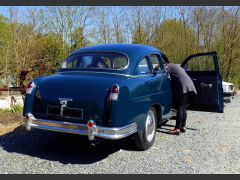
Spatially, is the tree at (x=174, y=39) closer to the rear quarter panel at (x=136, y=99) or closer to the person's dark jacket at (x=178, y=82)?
the person's dark jacket at (x=178, y=82)

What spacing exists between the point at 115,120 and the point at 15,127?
131 inches

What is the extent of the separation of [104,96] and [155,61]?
7.15 ft

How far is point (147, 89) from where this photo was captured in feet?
18.5

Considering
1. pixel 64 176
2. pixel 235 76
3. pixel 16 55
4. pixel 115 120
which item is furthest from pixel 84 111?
pixel 235 76

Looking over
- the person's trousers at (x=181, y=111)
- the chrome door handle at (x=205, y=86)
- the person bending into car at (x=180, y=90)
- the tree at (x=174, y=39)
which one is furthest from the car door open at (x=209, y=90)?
the tree at (x=174, y=39)

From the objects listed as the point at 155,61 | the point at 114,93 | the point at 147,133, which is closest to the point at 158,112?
the point at 147,133

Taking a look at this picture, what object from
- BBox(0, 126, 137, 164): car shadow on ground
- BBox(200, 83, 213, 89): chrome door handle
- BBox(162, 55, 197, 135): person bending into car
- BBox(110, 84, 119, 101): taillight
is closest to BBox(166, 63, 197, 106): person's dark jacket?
BBox(162, 55, 197, 135): person bending into car

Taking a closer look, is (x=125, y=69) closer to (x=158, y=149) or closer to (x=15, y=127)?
(x=158, y=149)

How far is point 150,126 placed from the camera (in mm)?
5934

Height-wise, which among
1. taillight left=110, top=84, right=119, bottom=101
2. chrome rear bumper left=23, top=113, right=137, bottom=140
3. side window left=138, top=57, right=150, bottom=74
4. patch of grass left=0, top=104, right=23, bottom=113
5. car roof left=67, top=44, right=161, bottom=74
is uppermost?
car roof left=67, top=44, right=161, bottom=74

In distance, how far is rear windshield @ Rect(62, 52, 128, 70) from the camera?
5.76 metres

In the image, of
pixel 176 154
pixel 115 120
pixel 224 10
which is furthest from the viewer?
pixel 224 10

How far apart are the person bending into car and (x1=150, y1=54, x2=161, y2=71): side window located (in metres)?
0.32

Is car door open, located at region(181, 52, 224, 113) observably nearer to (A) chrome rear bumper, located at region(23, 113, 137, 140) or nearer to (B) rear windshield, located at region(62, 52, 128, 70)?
(B) rear windshield, located at region(62, 52, 128, 70)
